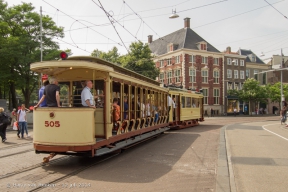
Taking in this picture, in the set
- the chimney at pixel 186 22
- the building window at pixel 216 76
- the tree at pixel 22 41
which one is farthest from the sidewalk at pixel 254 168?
the chimney at pixel 186 22

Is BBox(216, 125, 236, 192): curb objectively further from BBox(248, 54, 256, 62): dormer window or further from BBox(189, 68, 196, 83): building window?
BBox(248, 54, 256, 62): dormer window

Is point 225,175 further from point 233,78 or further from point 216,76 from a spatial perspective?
point 233,78

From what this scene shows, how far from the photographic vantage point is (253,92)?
2074 inches

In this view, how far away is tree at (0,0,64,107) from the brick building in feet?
77.8

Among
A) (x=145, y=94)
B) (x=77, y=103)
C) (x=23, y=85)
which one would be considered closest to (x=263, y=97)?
(x=23, y=85)

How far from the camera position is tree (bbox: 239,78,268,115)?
52.7 metres

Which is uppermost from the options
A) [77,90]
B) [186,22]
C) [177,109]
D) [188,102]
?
[186,22]

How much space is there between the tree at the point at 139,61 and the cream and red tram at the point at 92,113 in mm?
26588

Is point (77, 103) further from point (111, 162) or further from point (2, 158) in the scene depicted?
point (2, 158)

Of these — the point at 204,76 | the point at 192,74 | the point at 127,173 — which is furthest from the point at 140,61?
the point at 127,173

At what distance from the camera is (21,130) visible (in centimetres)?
1468

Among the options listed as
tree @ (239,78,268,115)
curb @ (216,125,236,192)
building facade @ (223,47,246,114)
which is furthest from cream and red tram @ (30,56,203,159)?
building facade @ (223,47,246,114)

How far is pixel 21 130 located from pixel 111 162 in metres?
8.72

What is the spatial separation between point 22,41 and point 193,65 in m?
30.4
